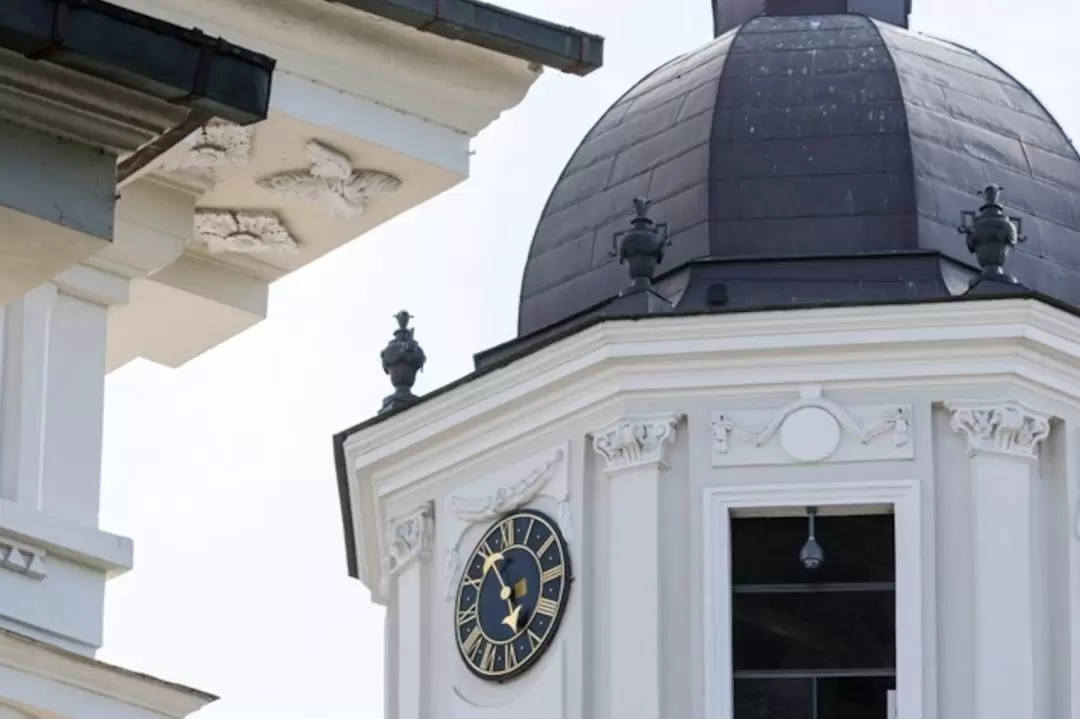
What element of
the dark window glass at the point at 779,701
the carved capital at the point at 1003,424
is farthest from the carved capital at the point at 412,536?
the carved capital at the point at 1003,424

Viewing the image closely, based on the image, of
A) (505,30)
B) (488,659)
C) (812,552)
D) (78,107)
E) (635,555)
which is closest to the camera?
(78,107)

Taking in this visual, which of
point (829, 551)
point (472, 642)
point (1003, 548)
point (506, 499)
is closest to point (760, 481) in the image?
point (829, 551)

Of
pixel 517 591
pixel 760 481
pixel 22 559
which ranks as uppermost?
pixel 760 481

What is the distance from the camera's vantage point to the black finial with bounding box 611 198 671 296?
35938 mm

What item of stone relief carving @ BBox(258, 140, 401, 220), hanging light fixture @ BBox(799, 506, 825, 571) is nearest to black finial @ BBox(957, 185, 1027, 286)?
hanging light fixture @ BBox(799, 506, 825, 571)

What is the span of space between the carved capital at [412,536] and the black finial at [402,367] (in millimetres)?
870

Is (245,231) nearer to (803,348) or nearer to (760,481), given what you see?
(803,348)

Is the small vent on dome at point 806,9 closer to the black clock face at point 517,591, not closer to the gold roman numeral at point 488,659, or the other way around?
the black clock face at point 517,591

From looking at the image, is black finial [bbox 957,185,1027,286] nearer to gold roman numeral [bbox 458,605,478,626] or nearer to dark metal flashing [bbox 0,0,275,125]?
gold roman numeral [bbox 458,605,478,626]

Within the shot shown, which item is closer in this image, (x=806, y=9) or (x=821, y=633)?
(x=821, y=633)

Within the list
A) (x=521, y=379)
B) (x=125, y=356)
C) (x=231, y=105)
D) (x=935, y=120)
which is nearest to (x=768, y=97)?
(x=935, y=120)

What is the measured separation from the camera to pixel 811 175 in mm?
37688

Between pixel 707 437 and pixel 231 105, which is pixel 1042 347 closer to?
pixel 707 437

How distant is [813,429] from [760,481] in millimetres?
567
